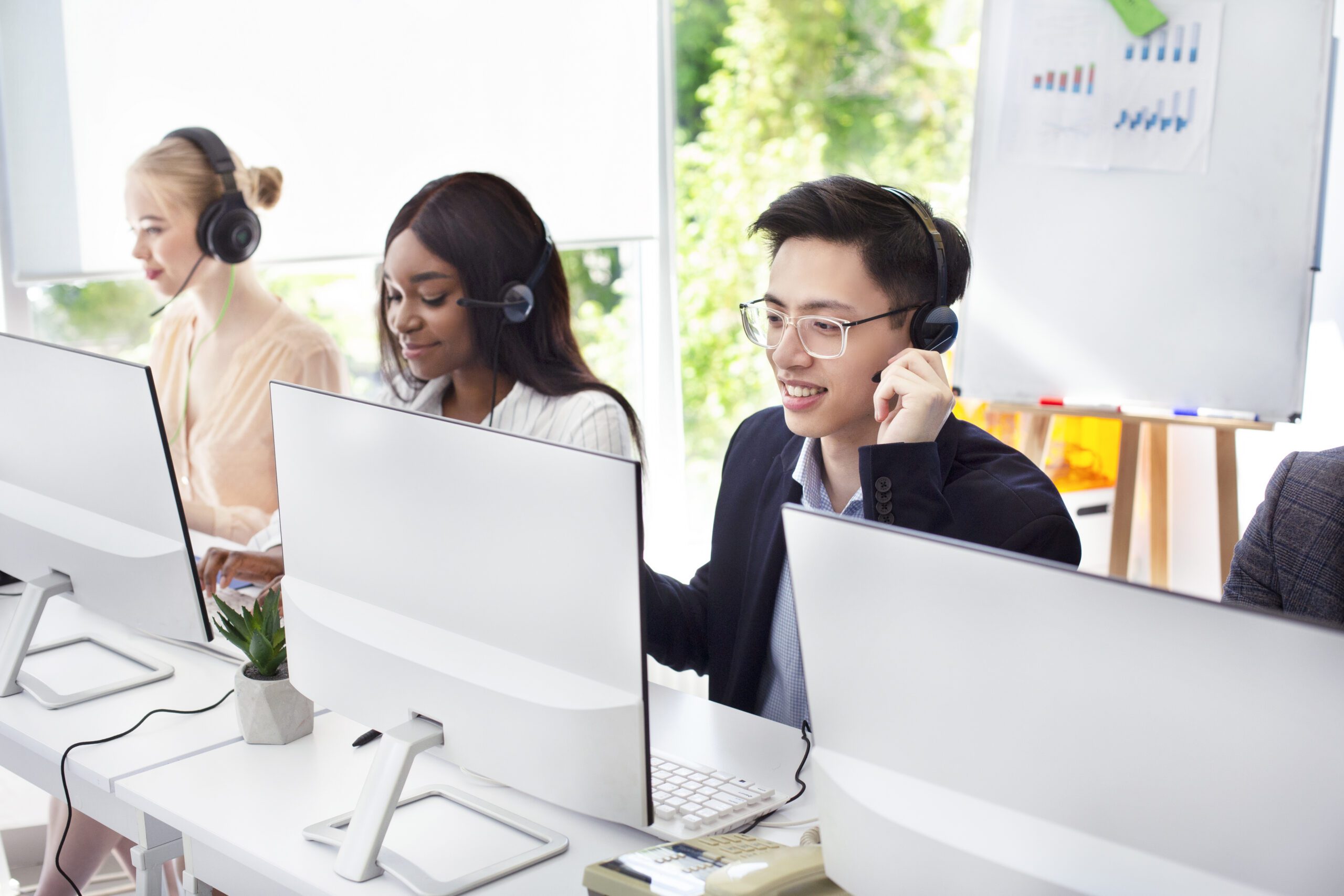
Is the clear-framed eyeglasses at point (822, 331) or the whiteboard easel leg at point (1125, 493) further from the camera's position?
the whiteboard easel leg at point (1125, 493)

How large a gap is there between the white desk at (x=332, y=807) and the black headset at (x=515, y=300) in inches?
31.0

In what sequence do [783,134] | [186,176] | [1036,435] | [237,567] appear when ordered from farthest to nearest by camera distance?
[783,134] → [1036,435] → [186,176] → [237,567]

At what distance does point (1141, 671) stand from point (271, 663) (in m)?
1.03

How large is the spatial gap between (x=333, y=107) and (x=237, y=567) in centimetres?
103

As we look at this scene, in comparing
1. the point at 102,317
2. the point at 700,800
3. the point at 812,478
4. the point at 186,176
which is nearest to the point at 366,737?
the point at 700,800

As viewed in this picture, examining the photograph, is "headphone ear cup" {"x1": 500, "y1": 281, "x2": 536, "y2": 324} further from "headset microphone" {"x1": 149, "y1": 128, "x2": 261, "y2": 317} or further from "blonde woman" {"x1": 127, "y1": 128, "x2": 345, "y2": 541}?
"headset microphone" {"x1": 149, "y1": 128, "x2": 261, "y2": 317}

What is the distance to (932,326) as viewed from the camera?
4.86ft

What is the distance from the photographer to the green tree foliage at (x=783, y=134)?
4996 millimetres

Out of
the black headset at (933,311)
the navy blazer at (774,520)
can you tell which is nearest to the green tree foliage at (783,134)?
the navy blazer at (774,520)

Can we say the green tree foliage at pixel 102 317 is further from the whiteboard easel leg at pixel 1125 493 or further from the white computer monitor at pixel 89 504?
the whiteboard easel leg at pixel 1125 493

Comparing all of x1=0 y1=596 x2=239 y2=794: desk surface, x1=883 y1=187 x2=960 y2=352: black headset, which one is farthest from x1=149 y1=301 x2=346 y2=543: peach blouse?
x1=883 y1=187 x2=960 y2=352: black headset

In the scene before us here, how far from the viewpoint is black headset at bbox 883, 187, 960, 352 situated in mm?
1473

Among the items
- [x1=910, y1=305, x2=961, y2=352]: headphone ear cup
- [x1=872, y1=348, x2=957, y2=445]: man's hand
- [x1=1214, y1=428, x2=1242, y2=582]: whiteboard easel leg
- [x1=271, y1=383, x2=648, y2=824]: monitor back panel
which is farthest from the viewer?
[x1=1214, y1=428, x2=1242, y2=582]: whiteboard easel leg

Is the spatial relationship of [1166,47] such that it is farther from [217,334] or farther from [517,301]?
[217,334]
